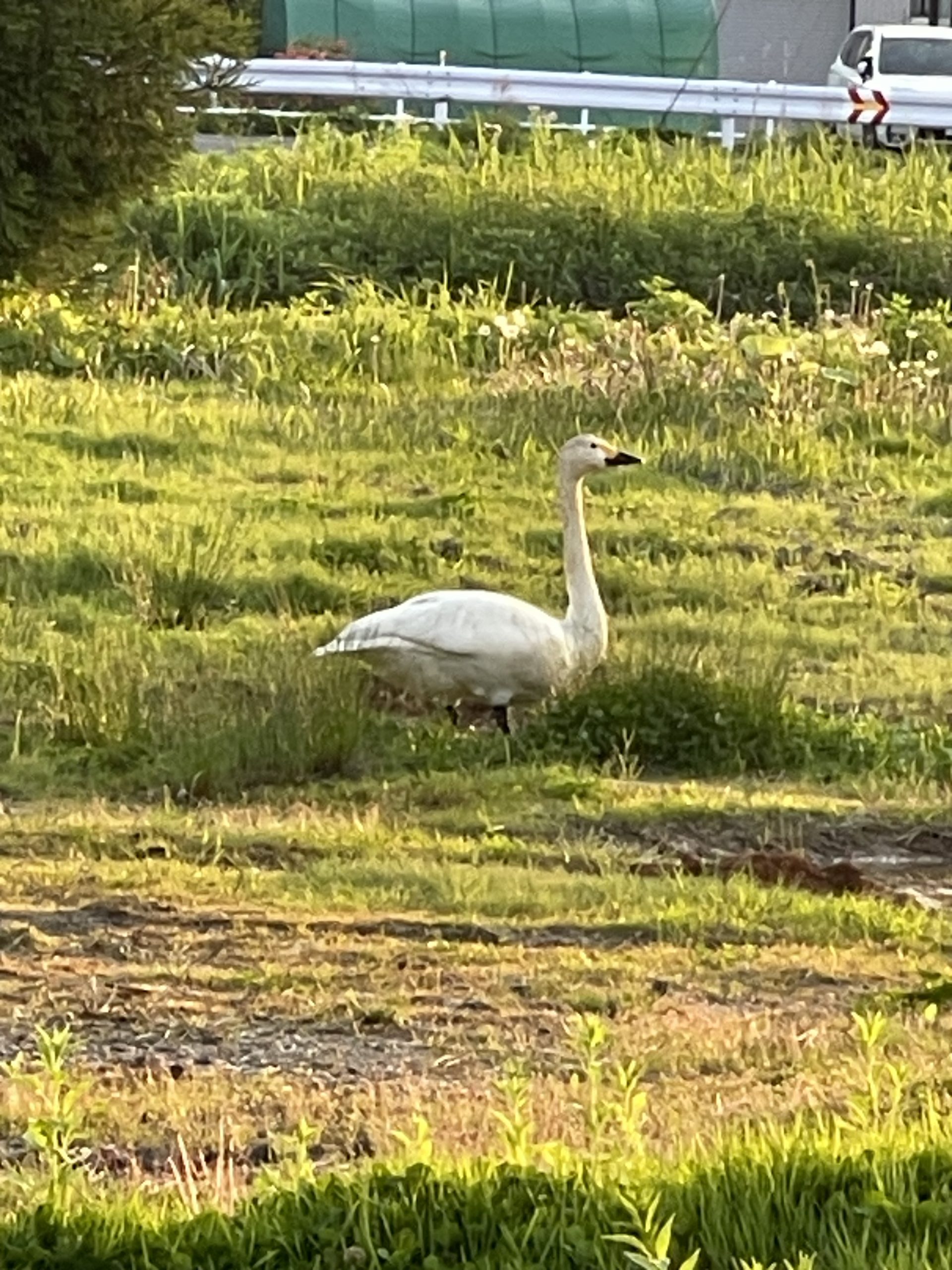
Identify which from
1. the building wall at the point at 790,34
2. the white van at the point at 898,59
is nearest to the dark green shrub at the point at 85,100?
the white van at the point at 898,59

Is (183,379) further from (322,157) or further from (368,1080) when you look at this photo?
(368,1080)

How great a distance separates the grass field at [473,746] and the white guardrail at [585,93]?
3960 millimetres

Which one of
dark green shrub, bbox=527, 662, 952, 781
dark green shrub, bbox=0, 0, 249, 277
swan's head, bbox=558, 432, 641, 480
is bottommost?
dark green shrub, bbox=527, 662, 952, 781

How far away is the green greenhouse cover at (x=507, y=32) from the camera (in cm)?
3077

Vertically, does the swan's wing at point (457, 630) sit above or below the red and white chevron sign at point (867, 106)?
above

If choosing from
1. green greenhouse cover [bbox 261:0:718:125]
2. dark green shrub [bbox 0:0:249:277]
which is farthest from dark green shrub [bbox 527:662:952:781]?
green greenhouse cover [bbox 261:0:718:125]

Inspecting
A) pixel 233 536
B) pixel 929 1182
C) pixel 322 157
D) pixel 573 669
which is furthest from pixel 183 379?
pixel 929 1182

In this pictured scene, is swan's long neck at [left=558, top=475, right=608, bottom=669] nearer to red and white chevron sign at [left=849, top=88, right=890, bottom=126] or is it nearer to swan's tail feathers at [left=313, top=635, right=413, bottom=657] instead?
swan's tail feathers at [left=313, top=635, right=413, bottom=657]

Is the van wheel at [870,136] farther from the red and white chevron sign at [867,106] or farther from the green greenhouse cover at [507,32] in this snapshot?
the green greenhouse cover at [507,32]

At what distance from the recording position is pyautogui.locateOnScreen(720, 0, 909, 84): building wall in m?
37.9

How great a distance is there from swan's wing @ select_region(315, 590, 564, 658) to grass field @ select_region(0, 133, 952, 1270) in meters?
0.21

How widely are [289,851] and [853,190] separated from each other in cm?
1406

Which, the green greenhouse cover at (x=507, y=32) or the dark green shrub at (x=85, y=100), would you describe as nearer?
the dark green shrub at (x=85, y=100)

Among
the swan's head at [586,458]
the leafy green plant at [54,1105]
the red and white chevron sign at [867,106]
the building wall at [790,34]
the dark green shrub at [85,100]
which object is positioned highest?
the dark green shrub at [85,100]
